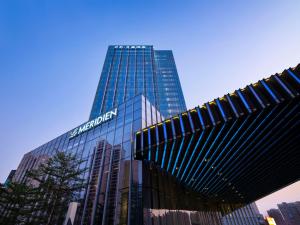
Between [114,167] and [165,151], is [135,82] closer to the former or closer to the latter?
[114,167]

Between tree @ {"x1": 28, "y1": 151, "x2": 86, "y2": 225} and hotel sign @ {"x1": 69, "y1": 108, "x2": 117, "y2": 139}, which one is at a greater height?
hotel sign @ {"x1": 69, "y1": 108, "x2": 117, "y2": 139}

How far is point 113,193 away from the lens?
17.1m

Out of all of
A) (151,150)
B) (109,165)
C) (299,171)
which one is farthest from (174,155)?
(299,171)

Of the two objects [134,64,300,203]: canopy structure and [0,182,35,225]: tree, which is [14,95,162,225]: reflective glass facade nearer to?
[134,64,300,203]: canopy structure

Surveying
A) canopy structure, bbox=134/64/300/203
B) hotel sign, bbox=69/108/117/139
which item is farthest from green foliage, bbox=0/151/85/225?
hotel sign, bbox=69/108/117/139

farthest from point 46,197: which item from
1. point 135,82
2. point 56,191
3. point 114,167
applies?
point 135,82

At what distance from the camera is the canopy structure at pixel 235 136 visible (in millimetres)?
14484

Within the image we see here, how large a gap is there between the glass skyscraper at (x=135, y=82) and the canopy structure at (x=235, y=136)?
45317mm

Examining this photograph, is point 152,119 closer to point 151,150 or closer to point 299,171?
point 151,150

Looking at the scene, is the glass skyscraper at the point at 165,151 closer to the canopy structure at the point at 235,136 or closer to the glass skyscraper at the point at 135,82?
the canopy structure at the point at 235,136

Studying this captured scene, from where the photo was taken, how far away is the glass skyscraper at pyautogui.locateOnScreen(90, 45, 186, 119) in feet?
237

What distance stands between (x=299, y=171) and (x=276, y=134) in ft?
56.2

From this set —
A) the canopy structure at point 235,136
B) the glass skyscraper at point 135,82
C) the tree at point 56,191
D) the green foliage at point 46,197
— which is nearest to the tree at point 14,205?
the green foliage at point 46,197

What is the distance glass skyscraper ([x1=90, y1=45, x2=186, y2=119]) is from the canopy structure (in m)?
45.3
